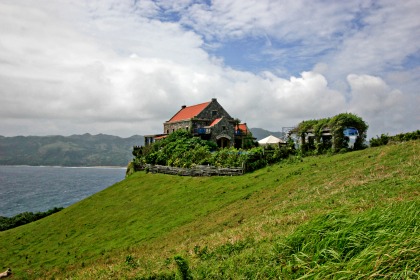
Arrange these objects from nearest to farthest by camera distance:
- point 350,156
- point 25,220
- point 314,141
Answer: point 350,156 < point 314,141 < point 25,220

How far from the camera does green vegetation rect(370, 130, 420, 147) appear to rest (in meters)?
34.3

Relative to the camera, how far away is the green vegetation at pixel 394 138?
113 feet

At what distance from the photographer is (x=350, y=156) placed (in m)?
33.1

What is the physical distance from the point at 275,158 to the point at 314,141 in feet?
23.1

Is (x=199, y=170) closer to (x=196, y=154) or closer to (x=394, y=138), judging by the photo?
(x=196, y=154)

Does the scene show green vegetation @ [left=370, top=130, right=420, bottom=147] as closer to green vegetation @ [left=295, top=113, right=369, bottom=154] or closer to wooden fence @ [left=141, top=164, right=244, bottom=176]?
green vegetation @ [left=295, top=113, right=369, bottom=154]

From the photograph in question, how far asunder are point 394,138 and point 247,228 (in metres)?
29.8

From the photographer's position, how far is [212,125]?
196 ft

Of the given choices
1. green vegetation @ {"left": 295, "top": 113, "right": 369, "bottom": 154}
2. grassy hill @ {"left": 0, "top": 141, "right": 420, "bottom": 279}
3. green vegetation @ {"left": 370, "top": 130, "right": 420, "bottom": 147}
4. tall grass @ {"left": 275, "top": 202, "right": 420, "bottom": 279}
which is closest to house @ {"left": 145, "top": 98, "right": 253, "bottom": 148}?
grassy hill @ {"left": 0, "top": 141, "right": 420, "bottom": 279}

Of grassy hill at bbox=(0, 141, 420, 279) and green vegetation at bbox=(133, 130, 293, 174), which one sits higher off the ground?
green vegetation at bbox=(133, 130, 293, 174)

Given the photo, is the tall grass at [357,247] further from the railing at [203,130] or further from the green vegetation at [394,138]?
the railing at [203,130]

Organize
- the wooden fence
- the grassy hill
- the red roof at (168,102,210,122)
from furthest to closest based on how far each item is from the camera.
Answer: the red roof at (168,102,210,122) → the wooden fence → the grassy hill

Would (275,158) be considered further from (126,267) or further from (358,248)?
(358,248)

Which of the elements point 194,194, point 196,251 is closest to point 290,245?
point 196,251
